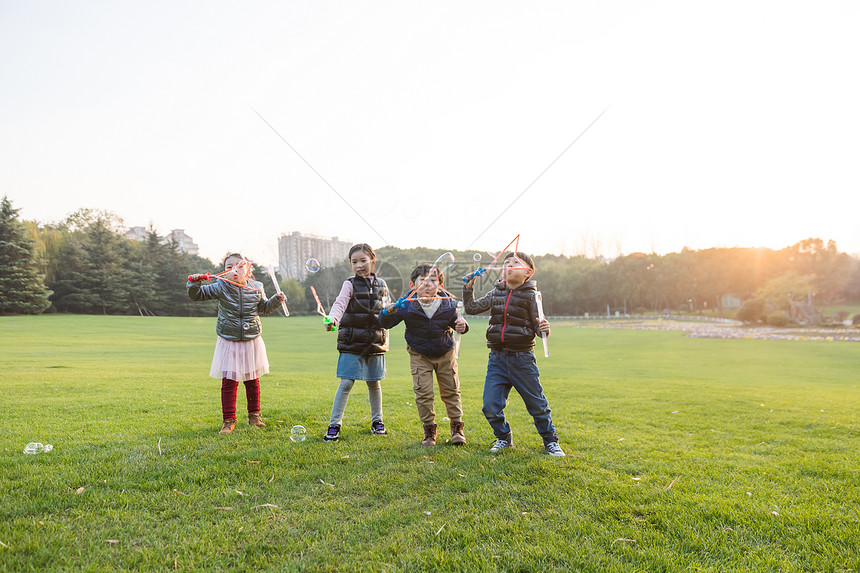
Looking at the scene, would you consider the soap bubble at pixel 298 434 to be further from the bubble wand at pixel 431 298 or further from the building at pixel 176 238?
the building at pixel 176 238

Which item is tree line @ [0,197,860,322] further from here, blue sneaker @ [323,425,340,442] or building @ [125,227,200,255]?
blue sneaker @ [323,425,340,442]

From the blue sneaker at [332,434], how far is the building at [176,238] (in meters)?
69.6

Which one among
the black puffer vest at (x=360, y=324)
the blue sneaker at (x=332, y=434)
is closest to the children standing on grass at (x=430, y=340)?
the black puffer vest at (x=360, y=324)

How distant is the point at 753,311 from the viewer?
5297cm

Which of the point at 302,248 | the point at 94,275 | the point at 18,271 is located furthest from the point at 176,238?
the point at 302,248

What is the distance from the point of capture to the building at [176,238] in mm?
68525

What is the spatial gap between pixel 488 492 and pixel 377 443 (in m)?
1.98

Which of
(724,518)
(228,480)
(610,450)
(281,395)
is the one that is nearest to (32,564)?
(228,480)

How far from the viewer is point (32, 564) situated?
9.86 ft

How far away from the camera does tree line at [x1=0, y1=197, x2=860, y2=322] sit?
166 feet

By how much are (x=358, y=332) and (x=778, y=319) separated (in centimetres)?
5593

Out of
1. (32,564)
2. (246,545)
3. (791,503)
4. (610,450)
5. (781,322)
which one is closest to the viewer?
(32,564)

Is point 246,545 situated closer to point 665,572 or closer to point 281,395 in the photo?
point 665,572

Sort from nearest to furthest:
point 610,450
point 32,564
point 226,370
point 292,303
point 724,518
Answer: point 32,564 < point 724,518 < point 610,450 < point 226,370 < point 292,303
